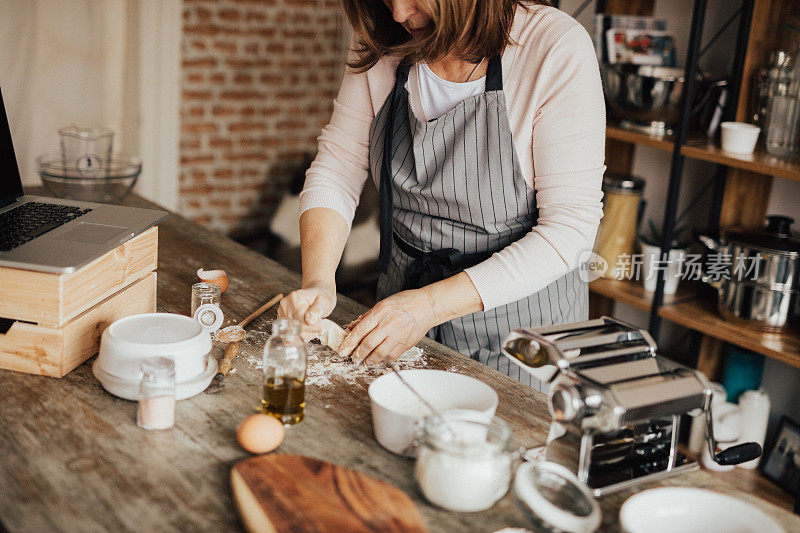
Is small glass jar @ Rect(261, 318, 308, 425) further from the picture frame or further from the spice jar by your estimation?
the picture frame

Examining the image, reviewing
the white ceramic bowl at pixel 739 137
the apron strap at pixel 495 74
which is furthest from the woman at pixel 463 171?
the white ceramic bowl at pixel 739 137

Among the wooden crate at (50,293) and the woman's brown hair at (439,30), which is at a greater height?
the woman's brown hair at (439,30)

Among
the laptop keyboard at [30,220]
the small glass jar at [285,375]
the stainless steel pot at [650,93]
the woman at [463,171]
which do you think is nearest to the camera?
the small glass jar at [285,375]

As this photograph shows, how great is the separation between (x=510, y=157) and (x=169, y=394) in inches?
33.0

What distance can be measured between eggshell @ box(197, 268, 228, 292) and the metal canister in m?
1.75

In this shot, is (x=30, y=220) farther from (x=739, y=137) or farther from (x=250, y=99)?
(x=250, y=99)

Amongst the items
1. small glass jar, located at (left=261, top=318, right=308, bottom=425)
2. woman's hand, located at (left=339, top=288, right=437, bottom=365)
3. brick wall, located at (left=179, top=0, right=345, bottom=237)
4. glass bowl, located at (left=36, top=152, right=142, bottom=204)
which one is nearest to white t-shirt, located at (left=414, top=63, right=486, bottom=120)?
woman's hand, located at (left=339, top=288, right=437, bottom=365)

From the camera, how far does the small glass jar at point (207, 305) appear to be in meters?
1.58

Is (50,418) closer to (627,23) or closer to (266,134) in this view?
(627,23)

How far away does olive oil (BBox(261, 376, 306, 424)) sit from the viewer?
1.25 metres

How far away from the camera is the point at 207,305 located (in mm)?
1580

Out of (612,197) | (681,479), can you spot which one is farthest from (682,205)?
(681,479)

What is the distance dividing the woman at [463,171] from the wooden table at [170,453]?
0.62 feet

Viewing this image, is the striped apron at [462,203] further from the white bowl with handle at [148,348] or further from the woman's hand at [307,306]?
the white bowl with handle at [148,348]
